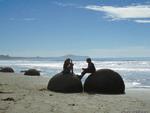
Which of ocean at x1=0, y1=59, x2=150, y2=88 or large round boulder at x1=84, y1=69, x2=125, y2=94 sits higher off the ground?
large round boulder at x1=84, y1=69, x2=125, y2=94

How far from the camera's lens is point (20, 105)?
12086 millimetres

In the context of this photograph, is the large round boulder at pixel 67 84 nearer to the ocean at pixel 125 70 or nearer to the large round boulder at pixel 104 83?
the large round boulder at pixel 104 83

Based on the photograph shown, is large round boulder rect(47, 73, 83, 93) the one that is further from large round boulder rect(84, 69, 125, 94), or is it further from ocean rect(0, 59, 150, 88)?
ocean rect(0, 59, 150, 88)

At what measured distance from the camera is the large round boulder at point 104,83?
58.5 ft

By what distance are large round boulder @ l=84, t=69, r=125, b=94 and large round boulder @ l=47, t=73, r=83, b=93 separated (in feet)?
1.91

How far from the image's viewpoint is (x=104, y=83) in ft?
58.4

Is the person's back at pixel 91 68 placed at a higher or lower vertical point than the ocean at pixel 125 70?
higher

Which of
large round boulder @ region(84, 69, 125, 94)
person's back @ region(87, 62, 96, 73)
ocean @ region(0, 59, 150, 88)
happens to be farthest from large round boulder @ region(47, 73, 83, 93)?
ocean @ region(0, 59, 150, 88)

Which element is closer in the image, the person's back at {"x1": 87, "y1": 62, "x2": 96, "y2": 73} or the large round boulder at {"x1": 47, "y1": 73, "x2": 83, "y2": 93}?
Result: the large round boulder at {"x1": 47, "y1": 73, "x2": 83, "y2": 93}

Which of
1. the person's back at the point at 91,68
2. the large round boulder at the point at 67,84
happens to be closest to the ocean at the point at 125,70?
the person's back at the point at 91,68

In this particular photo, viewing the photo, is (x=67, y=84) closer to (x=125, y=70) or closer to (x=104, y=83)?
(x=104, y=83)

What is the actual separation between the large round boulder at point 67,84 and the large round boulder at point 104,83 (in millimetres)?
583

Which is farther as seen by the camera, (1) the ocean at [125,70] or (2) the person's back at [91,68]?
(1) the ocean at [125,70]

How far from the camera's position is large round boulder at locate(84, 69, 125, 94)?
17844 mm
